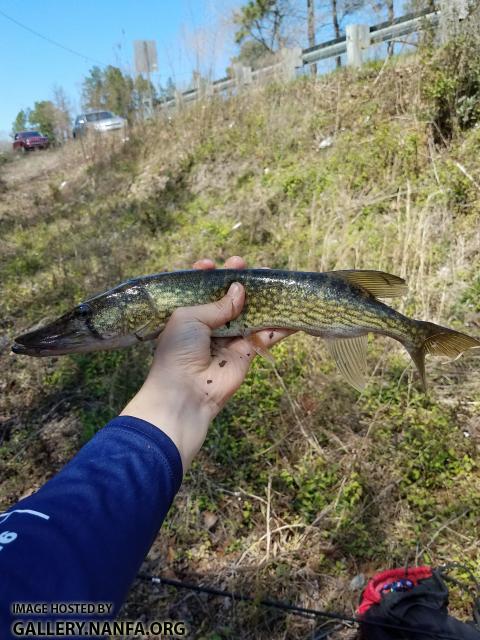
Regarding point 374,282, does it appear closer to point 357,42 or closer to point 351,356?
point 351,356

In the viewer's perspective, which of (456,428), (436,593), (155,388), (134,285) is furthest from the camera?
(456,428)

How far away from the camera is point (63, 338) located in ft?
7.02

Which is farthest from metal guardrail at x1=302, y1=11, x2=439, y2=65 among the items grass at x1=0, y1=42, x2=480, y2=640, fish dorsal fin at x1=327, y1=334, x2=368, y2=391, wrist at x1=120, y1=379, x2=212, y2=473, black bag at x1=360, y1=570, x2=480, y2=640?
black bag at x1=360, y1=570, x2=480, y2=640

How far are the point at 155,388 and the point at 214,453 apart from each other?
5.05 feet

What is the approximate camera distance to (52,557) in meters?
1.02

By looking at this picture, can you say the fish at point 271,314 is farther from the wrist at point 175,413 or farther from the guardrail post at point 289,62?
the guardrail post at point 289,62

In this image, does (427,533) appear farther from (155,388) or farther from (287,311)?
(155,388)

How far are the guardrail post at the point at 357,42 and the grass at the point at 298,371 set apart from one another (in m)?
0.79

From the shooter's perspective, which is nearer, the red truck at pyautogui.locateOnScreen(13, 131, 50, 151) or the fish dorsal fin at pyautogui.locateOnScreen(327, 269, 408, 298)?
the fish dorsal fin at pyautogui.locateOnScreen(327, 269, 408, 298)

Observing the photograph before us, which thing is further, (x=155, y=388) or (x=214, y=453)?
(x=214, y=453)

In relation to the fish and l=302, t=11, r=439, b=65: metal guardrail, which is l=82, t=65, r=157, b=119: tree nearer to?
l=302, t=11, r=439, b=65: metal guardrail

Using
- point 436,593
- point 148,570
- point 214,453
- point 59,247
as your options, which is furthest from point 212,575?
point 59,247

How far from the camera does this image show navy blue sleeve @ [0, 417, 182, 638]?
38.6 inches

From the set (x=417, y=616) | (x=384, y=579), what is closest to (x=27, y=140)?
(x=384, y=579)
